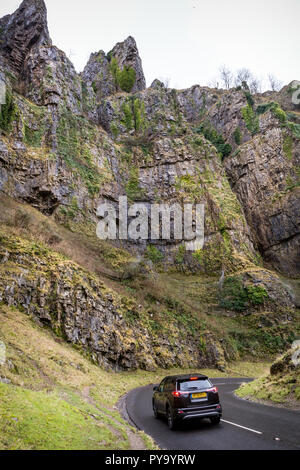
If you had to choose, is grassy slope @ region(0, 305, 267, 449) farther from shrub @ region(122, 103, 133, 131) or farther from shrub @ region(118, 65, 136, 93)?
shrub @ region(118, 65, 136, 93)

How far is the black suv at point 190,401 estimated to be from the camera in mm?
8586

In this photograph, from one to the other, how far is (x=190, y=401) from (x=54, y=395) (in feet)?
13.7

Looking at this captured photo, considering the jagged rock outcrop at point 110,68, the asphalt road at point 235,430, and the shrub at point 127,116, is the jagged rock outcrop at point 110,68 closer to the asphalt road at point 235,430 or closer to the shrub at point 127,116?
the shrub at point 127,116

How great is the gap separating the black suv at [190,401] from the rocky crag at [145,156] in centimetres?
2988

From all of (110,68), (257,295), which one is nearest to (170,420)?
(257,295)

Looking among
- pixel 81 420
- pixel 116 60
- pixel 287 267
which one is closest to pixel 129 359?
pixel 81 420

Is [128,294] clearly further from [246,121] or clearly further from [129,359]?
[246,121]

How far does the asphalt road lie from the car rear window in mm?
1035

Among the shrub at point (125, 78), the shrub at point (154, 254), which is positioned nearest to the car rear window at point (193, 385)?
the shrub at point (154, 254)

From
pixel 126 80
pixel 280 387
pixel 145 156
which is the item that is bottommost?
pixel 280 387

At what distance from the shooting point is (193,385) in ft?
29.8

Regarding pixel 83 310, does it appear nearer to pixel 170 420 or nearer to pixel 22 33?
pixel 170 420

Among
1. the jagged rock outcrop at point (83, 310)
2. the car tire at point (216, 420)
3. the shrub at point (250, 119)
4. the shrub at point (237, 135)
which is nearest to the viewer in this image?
the car tire at point (216, 420)

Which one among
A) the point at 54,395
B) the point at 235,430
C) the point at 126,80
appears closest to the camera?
the point at 235,430
